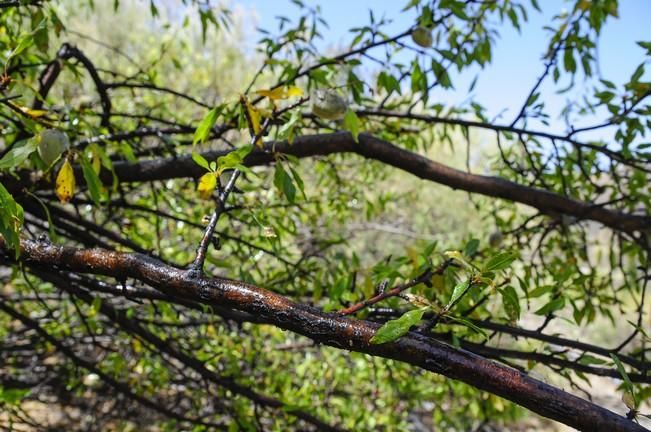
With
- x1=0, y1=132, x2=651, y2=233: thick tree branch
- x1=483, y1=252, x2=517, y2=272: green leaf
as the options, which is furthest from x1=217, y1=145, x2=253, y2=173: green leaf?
x1=0, y1=132, x2=651, y2=233: thick tree branch

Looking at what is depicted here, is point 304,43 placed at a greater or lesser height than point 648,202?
greater

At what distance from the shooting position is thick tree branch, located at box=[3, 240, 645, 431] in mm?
541

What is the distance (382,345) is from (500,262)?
22cm

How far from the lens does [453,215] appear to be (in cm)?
995

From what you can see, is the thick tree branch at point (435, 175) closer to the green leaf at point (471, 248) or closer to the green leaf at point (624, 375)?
the green leaf at point (471, 248)

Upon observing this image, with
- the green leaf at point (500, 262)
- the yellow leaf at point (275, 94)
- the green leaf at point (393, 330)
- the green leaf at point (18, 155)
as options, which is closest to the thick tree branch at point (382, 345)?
the green leaf at point (393, 330)

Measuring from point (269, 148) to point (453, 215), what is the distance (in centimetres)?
911

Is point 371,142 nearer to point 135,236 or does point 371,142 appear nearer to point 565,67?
point 565,67

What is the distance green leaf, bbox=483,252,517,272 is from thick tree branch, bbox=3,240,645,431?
14cm

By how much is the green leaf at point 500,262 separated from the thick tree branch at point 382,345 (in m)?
0.14

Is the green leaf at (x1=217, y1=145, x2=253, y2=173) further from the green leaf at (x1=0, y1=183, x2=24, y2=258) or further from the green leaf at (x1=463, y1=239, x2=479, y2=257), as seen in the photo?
the green leaf at (x1=463, y1=239, x2=479, y2=257)

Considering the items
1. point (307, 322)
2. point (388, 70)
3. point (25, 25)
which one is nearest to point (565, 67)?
point (388, 70)

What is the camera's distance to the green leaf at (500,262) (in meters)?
0.67

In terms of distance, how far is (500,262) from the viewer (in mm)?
677
